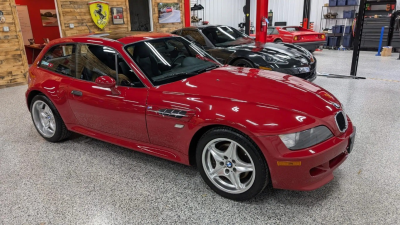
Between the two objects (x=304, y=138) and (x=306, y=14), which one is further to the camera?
(x=306, y=14)

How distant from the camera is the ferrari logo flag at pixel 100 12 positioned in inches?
319

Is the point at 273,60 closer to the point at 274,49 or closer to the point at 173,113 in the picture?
the point at 274,49

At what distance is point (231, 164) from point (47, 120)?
2.49 m

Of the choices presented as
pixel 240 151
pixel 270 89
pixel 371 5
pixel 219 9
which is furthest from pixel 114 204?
pixel 219 9

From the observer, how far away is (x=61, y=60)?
320cm

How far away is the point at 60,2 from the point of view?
7.45 m

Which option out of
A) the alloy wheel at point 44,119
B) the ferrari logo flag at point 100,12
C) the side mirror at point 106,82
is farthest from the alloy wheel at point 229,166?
the ferrari logo flag at point 100,12

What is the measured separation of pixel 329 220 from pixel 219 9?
57.0ft

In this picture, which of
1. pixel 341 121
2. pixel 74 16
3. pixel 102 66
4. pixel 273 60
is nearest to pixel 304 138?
pixel 341 121

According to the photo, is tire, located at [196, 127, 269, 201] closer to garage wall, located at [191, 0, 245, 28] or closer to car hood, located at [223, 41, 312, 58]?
car hood, located at [223, 41, 312, 58]

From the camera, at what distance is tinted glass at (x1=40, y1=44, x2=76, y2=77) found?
3.03 meters

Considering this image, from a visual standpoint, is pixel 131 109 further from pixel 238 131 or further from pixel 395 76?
pixel 395 76

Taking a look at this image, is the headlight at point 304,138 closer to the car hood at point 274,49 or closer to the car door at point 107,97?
the car door at point 107,97

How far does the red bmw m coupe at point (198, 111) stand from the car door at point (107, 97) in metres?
0.01
